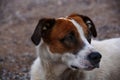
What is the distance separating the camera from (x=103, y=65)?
7.95 m

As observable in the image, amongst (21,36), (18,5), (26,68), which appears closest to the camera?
(26,68)

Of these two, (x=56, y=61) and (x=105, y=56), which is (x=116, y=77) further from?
(x=56, y=61)

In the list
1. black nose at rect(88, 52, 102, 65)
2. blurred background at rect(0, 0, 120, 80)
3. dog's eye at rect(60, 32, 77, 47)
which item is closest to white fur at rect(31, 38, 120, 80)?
dog's eye at rect(60, 32, 77, 47)

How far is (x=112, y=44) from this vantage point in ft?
27.9

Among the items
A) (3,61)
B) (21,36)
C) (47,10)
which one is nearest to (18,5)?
(47,10)

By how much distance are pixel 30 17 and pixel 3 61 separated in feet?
27.8

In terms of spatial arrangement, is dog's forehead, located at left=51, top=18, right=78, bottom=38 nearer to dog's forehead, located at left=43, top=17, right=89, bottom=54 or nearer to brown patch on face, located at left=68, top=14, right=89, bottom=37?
dog's forehead, located at left=43, top=17, right=89, bottom=54

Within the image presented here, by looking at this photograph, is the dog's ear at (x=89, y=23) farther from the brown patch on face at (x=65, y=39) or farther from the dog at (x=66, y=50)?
the brown patch on face at (x=65, y=39)

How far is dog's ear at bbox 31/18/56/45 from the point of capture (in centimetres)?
716

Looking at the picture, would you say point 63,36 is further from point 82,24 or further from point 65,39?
point 82,24

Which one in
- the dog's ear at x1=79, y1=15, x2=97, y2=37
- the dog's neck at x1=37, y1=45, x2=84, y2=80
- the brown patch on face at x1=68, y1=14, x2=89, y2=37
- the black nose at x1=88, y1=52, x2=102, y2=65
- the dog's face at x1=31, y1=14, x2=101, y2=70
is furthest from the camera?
the dog's ear at x1=79, y1=15, x2=97, y2=37

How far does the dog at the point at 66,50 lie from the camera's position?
22.4 ft

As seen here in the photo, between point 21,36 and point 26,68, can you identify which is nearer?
point 26,68

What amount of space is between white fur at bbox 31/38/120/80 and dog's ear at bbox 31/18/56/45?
0.55 m
